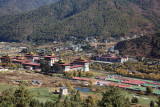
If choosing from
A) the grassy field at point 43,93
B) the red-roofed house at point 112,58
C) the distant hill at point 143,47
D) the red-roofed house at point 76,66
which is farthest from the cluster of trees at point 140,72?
the distant hill at point 143,47

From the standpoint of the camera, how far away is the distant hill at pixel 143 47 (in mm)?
82456

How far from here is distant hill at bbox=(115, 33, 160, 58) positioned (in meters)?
82.5

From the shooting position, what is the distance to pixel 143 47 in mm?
87625

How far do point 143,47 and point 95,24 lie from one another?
2663 inches

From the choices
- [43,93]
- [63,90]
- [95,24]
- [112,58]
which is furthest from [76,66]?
[95,24]

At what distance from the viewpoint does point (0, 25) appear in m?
191

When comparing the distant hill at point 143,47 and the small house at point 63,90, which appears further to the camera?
the distant hill at point 143,47

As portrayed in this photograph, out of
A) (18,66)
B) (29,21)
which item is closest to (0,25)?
(29,21)

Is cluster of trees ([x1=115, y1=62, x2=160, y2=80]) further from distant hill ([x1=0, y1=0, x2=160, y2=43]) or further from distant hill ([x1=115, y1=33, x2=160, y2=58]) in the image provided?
distant hill ([x1=0, y1=0, x2=160, y2=43])

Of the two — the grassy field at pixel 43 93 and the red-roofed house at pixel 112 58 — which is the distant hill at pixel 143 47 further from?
the grassy field at pixel 43 93

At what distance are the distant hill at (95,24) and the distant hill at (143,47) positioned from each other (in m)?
29.2

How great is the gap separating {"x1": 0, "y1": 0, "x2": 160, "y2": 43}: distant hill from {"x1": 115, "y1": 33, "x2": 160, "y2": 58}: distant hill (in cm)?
2921

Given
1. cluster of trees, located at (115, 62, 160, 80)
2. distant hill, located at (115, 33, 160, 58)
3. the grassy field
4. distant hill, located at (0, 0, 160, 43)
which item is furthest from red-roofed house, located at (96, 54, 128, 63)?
distant hill, located at (0, 0, 160, 43)

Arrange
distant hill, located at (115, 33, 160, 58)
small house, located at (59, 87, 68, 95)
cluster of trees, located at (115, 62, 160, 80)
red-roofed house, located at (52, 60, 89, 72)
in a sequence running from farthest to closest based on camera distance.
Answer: distant hill, located at (115, 33, 160, 58) < red-roofed house, located at (52, 60, 89, 72) < cluster of trees, located at (115, 62, 160, 80) < small house, located at (59, 87, 68, 95)
